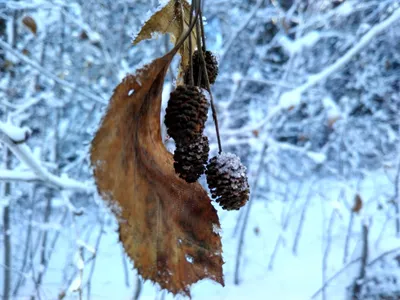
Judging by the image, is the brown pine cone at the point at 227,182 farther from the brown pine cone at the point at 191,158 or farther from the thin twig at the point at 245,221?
the thin twig at the point at 245,221

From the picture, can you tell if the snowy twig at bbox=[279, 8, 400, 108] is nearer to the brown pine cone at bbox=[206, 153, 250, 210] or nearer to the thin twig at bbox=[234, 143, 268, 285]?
the brown pine cone at bbox=[206, 153, 250, 210]

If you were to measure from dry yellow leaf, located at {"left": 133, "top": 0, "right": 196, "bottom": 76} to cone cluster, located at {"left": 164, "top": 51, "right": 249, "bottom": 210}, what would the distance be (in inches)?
1.4

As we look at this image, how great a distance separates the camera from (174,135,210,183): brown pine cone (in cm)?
35

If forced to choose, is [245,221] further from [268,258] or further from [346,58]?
[346,58]

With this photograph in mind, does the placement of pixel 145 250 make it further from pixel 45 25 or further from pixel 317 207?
pixel 317 207

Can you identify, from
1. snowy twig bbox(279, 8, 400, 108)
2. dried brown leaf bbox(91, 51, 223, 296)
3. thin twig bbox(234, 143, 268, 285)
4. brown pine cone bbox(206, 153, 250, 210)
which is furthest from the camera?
thin twig bbox(234, 143, 268, 285)

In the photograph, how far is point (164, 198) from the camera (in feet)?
Result: 1.12

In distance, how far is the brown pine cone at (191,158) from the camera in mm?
348

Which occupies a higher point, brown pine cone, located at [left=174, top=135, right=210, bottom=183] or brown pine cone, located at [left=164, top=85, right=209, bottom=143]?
brown pine cone, located at [left=164, top=85, right=209, bottom=143]


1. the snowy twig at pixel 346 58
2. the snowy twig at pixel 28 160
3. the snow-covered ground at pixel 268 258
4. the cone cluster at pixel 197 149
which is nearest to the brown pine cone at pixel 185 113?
the cone cluster at pixel 197 149

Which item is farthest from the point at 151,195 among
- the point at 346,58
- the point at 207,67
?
the point at 346,58

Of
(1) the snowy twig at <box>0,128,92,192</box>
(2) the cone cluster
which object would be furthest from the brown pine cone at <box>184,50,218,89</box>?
(1) the snowy twig at <box>0,128,92,192</box>

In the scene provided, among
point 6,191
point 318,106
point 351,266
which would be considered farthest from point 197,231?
point 318,106

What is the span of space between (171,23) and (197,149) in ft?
0.55
